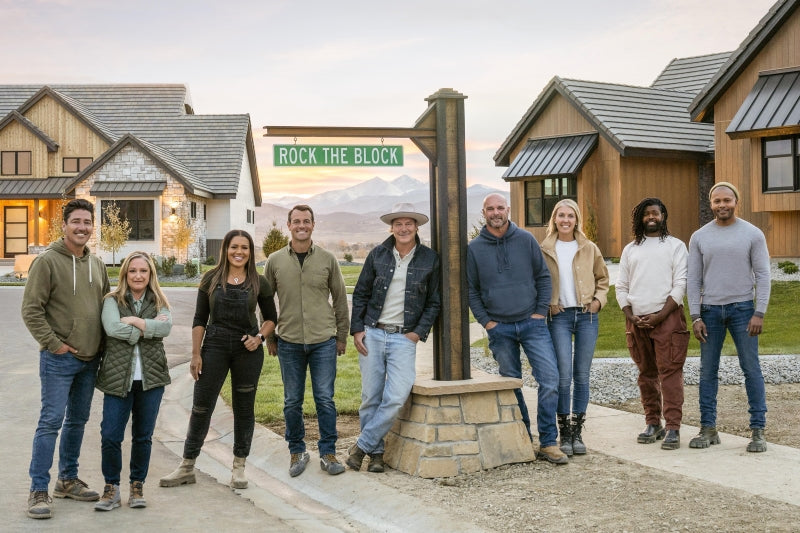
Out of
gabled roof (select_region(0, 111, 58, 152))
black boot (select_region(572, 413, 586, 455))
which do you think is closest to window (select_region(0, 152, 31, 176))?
gabled roof (select_region(0, 111, 58, 152))

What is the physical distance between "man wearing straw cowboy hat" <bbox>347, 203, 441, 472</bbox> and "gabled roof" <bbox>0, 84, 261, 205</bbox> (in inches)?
1278

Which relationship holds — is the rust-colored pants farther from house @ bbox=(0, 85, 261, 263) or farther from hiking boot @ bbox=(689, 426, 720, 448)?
house @ bbox=(0, 85, 261, 263)

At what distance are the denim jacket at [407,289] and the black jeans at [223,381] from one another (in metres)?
0.89

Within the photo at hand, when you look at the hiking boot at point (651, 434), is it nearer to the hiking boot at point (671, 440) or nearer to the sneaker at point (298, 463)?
the hiking boot at point (671, 440)

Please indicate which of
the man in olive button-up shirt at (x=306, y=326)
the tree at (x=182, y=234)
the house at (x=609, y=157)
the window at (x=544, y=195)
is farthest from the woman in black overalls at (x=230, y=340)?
the tree at (x=182, y=234)

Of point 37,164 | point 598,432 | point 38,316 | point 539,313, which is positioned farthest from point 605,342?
point 37,164

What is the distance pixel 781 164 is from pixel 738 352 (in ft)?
58.0

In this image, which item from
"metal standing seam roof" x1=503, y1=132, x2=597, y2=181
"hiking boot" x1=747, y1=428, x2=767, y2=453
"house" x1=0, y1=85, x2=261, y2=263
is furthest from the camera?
"house" x1=0, y1=85, x2=261, y2=263

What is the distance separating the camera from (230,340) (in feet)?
22.2

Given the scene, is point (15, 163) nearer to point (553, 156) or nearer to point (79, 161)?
point (79, 161)

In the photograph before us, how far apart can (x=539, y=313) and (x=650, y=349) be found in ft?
4.21

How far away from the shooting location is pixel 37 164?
41.3m

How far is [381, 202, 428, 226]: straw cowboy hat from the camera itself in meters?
7.05

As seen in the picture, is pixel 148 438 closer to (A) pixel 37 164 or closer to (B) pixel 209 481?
(B) pixel 209 481
